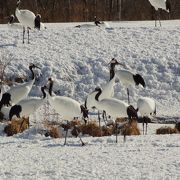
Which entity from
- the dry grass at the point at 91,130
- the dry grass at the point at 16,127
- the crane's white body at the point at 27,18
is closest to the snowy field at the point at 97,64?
the dry grass at the point at 16,127

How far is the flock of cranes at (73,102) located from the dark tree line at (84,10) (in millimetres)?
12353

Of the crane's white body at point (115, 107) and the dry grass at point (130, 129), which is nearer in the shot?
the crane's white body at point (115, 107)

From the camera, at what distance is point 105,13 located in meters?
35.8

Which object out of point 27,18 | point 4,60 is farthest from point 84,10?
point 4,60

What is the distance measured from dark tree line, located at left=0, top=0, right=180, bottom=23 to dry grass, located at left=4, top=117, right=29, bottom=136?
1759 centimetres

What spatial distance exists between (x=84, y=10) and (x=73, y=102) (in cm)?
2165

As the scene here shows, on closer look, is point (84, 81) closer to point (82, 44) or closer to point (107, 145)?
point (82, 44)

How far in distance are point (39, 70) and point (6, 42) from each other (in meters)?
2.00

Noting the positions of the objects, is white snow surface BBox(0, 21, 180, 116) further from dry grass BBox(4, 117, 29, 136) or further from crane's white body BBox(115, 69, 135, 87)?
dry grass BBox(4, 117, 29, 136)

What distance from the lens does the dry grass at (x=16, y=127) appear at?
12.9 metres

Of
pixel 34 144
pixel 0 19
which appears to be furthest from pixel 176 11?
pixel 34 144

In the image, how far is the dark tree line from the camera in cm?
3212

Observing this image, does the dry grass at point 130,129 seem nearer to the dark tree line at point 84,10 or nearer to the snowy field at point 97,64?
the snowy field at point 97,64

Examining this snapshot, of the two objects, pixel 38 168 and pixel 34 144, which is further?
pixel 34 144
